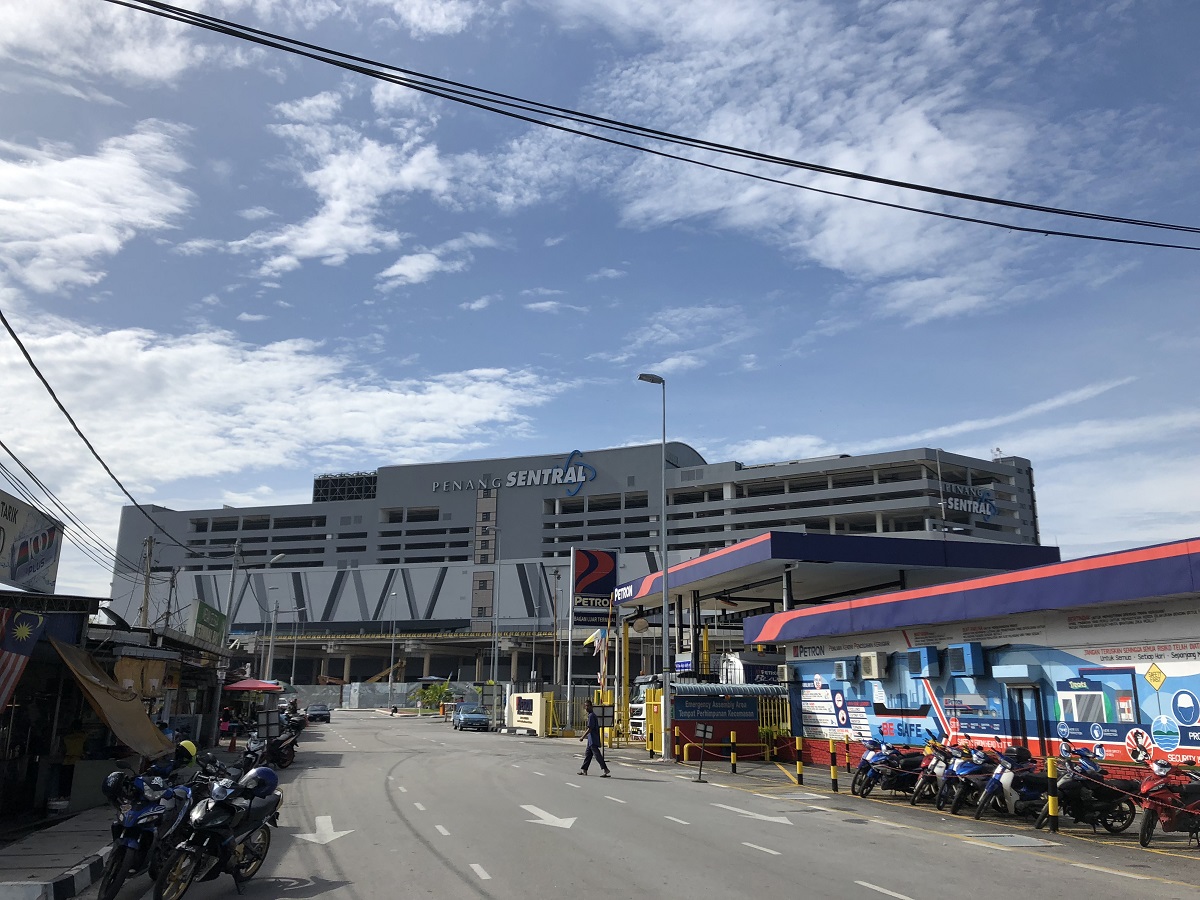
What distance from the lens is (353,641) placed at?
117m

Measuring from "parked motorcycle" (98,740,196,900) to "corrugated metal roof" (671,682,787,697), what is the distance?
67.8ft

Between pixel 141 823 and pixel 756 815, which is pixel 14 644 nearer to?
pixel 141 823

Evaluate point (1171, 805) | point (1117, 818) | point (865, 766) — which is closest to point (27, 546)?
point (865, 766)

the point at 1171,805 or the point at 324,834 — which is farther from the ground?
the point at 1171,805

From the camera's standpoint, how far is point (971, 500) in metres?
111

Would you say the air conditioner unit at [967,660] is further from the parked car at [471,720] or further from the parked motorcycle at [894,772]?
the parked car at [471,720]

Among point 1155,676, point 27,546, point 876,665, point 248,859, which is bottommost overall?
point 248,859

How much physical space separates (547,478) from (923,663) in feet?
348

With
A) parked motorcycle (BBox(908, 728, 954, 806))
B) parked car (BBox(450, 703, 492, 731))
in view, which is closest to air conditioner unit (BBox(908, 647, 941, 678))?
parked motorcycle (BBox(908, 728, 954, 806))

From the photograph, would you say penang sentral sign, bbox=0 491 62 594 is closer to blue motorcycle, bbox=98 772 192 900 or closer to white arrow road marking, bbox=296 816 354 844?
white arrow road marking, bbox=296 816 354 844

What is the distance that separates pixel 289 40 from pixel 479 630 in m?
110

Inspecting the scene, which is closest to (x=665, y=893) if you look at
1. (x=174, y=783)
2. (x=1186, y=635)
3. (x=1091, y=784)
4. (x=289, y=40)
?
(x=174, y=783)

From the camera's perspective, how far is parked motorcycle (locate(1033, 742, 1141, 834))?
14.0m

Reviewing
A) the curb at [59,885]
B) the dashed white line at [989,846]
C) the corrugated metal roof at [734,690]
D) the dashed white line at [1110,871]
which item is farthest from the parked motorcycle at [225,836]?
the corrugated metal roof at [734,690]
